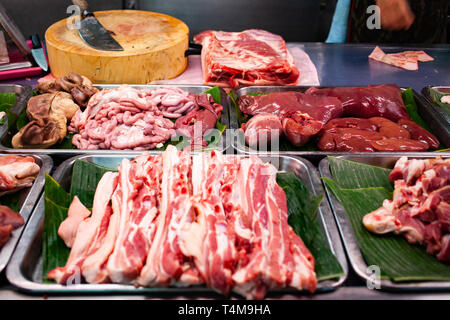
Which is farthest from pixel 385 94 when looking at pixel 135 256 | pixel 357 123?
pixel 135 256

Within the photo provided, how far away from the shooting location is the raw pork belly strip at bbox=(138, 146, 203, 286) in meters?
1.64

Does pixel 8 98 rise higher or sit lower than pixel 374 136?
lower

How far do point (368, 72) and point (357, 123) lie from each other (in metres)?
1.29

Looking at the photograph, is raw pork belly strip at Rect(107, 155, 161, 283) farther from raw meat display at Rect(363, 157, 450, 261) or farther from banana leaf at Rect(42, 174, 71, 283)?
raw meat display at Rect(363, 157, 450, 261)

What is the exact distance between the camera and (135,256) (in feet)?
5.64

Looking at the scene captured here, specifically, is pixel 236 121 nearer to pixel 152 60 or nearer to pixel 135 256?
pixel 152 60

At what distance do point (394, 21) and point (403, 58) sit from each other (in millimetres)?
1414

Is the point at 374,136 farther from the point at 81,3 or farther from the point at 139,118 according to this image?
the point at 81,3

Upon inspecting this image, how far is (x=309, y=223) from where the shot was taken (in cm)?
207

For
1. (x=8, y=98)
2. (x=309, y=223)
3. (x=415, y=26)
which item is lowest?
(x=8, y=98)

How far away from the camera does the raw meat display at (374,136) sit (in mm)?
2766

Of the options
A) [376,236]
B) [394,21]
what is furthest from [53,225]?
[394,21]

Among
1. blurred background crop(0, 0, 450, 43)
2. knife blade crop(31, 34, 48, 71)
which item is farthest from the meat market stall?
blurred background crop(0, 0, 450, 43)

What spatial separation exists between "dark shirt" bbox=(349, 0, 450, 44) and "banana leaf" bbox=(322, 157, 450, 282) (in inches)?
142
